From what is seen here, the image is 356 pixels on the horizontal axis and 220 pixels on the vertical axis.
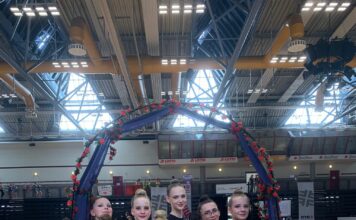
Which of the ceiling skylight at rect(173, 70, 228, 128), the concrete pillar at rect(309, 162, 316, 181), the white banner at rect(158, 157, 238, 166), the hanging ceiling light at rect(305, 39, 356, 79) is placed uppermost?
the ceiling skylight at rect(173, 70, 228, 128)

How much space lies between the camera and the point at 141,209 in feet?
13.1

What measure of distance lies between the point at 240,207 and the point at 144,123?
1.45 meters

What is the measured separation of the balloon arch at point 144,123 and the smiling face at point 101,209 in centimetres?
12

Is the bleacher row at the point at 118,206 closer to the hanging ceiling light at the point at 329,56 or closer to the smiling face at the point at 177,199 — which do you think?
the hanging ceiling light at the point at 329,56

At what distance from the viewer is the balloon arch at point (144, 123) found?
14.1 feet

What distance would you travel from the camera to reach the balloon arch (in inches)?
169

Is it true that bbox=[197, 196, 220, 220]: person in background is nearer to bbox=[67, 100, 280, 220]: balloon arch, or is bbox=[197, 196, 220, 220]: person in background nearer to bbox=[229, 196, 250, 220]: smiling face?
bbox=[229, 196, 250, 220]: smiling face

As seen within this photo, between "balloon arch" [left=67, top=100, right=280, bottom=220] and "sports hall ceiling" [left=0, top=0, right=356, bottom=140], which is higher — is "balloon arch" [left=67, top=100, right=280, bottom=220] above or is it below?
below

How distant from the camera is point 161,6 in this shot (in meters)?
8.87

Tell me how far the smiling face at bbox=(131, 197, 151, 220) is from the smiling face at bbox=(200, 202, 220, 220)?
1.66 ft

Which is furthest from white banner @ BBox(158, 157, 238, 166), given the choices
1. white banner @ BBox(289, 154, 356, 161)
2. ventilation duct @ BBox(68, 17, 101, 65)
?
ventilation duct @ BBox(68, 17, 101, 65)

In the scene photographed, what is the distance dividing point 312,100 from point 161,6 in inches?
477

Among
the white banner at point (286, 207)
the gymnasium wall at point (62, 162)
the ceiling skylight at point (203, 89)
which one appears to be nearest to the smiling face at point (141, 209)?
the white banner at point (286, 207)

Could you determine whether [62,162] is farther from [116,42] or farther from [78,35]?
[78,35]
